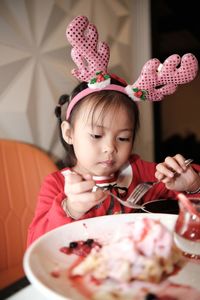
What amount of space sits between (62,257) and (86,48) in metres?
0.66

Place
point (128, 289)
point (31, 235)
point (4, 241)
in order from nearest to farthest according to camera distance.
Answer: point (128, 289), point (31, 235), point (4, 241)

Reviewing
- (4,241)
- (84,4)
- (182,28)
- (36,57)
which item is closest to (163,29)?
(182,28)

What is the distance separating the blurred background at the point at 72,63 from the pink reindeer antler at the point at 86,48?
1.34 feet

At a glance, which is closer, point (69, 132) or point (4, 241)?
point (69, 132)

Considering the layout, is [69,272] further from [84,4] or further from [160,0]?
[160,0]

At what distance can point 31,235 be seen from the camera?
1.06 m

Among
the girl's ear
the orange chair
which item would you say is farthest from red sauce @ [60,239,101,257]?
the orange chair

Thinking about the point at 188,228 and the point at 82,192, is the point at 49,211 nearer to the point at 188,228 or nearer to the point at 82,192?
the point at 82,192

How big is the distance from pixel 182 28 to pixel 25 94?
4.30ft

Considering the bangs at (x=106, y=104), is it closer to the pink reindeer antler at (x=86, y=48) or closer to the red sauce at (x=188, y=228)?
the pink reindeer antler at (x=86, y=48)

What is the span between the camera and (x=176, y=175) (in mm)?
1180

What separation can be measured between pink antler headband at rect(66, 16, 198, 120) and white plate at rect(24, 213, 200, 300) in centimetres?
48

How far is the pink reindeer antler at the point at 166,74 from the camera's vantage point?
1108 millimetres

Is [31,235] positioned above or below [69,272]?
below
